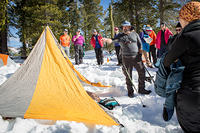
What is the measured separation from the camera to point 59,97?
114 inches

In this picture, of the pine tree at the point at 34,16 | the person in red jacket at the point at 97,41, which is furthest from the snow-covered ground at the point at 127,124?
the pine tree at the point at 34,16

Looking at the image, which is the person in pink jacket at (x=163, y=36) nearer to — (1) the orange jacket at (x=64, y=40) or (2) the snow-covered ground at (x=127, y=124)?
(2) the snow-covered ground at (x=127, y=124)

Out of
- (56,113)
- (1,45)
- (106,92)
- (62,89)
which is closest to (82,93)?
(62,89)

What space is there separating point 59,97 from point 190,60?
246 centimetres

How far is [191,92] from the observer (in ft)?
4.32

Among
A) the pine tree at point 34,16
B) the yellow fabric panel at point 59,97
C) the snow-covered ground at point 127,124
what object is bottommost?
the snow-covered ground at point 127,124

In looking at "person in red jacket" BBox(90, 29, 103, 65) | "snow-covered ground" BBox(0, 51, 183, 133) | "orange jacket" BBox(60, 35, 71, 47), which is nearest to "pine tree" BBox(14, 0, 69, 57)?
"orange jacket" BBox(60, 35, 71, 47)

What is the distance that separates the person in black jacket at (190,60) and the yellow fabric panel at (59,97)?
1298 mm

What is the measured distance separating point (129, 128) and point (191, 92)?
4.58 ft

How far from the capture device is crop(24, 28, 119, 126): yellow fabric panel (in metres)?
2.47

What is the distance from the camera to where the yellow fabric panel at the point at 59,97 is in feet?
8.11

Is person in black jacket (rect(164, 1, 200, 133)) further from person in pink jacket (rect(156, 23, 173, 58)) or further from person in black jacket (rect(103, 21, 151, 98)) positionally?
person in pink jacket (rect(156, 23, 173, 58))

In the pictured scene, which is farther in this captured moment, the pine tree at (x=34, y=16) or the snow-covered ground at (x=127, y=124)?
the pine tree at (x=34, y=16)

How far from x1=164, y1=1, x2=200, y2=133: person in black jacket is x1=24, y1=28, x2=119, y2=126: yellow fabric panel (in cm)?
130
